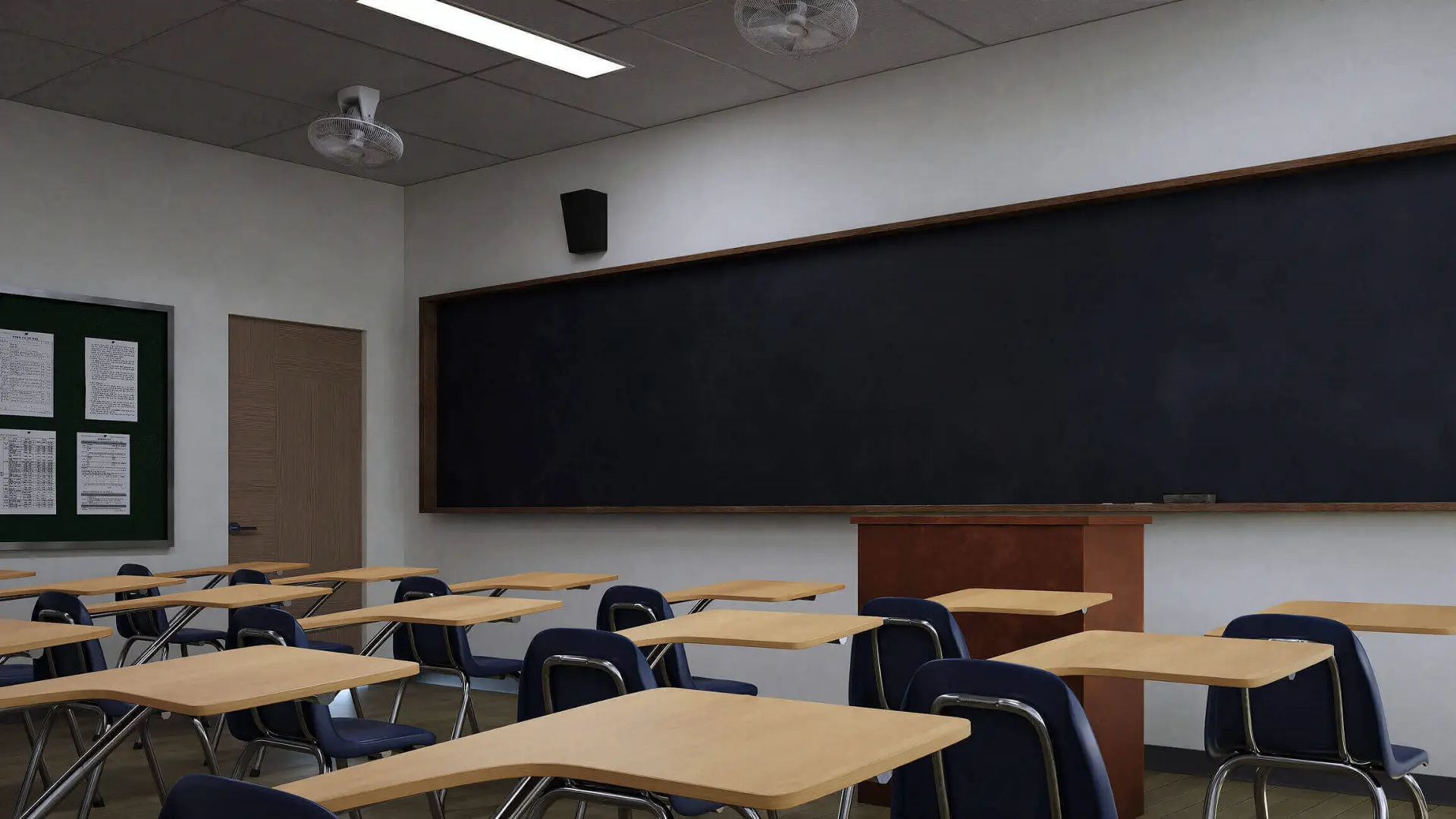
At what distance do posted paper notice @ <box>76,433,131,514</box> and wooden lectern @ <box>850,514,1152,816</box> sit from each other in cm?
445

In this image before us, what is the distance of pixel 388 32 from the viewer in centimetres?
547

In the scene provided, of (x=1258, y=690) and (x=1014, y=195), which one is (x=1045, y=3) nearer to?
(x=1014, y=195)

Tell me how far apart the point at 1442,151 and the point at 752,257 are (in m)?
3.25

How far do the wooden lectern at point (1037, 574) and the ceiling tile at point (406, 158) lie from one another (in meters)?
4.12

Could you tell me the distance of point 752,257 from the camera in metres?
6.45

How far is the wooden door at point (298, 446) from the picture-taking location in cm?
727

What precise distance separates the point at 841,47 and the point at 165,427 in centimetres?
448

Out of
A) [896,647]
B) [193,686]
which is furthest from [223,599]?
[896,647]

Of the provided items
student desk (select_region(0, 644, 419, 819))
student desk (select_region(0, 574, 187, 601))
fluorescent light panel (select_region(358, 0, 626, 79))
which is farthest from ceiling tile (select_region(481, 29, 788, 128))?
student desk (select_region(0, 644, 419, 819))

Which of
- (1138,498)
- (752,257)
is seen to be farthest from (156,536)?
(1138,498)

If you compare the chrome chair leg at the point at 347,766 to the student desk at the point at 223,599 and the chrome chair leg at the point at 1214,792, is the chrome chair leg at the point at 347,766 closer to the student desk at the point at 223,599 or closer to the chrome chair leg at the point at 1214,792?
the student desk at the point at 223,599

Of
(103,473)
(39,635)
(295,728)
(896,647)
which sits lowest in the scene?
(295,728)

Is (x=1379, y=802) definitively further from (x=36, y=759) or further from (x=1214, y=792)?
(x=36, y=759)

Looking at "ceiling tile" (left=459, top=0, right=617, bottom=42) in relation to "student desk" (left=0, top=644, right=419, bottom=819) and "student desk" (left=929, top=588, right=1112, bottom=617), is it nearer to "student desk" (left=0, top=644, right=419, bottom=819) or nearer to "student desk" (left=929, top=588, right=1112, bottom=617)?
"student desk" (left=929, top=588, right=1112, bottom=617)
